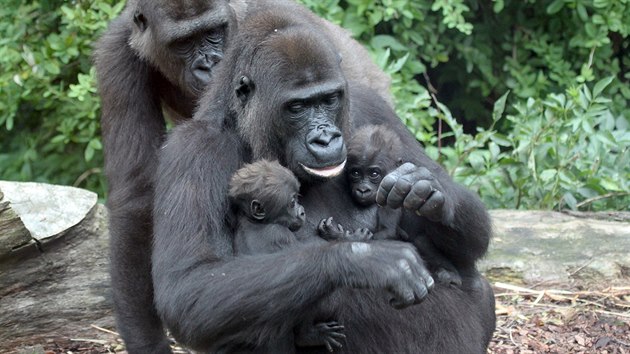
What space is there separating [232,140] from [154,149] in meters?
1.45

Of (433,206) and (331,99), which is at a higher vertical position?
(331,99)

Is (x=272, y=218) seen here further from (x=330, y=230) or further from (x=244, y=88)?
(x=244, y=88)

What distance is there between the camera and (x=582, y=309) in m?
5.73

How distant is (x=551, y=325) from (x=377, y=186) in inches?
74.5

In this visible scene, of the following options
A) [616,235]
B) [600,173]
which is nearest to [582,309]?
[616,235]

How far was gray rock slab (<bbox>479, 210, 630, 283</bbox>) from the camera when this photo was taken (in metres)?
6.03

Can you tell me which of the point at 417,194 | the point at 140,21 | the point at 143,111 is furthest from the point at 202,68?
the point at 417,194

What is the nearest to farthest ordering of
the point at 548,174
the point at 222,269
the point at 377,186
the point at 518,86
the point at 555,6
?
the point at 222,269, the point at 377,186, the point at 548,174, the point at 555,6, the point at 518,86

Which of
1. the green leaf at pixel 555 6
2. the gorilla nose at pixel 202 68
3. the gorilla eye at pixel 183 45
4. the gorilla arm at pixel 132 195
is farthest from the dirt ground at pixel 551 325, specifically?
the green leaf at pixel 555 6

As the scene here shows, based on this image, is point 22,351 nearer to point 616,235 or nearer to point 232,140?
point 232,140

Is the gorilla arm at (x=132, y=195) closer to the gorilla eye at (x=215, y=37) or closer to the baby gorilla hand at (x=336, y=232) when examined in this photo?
the gorilla eye at (x=215, y=37)

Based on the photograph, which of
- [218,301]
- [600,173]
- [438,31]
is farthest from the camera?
[438,31]

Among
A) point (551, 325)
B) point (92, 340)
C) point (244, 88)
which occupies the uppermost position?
point (244, 88)

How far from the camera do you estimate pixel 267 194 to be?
3.89 meters
